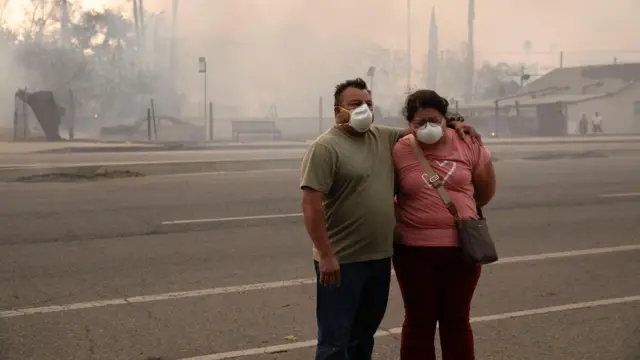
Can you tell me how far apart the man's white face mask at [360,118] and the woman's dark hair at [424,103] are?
20cm

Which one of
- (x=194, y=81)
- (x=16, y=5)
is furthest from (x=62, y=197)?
(x=16, y=5)

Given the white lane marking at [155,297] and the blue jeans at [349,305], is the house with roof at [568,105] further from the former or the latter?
the blue jeans at [349,305]

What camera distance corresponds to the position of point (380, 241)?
3500 millimetres

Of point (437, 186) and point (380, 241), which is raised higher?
point (437, 186)

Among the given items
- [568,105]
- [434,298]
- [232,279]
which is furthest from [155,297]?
[568,105]

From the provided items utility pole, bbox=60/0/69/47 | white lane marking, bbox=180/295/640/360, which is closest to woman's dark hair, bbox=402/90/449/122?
white lane marking, bbox=180/295/640/360

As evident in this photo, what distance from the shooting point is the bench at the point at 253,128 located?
90.2 ft

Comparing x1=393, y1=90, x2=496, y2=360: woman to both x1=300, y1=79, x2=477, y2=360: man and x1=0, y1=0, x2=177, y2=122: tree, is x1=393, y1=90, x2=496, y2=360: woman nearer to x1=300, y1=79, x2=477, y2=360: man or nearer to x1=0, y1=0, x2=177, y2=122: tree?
x1=300, y1=79, x2=477, y2=360: man

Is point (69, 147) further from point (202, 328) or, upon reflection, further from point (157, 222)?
point (202, 328)

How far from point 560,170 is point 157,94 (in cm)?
2444

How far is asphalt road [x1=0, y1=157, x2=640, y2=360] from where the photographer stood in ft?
15.7

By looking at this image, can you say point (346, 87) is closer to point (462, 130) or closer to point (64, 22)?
point (462, 130)

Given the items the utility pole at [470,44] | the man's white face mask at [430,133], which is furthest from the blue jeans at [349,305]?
the utility pole at [470,44]

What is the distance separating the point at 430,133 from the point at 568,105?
39141mm
